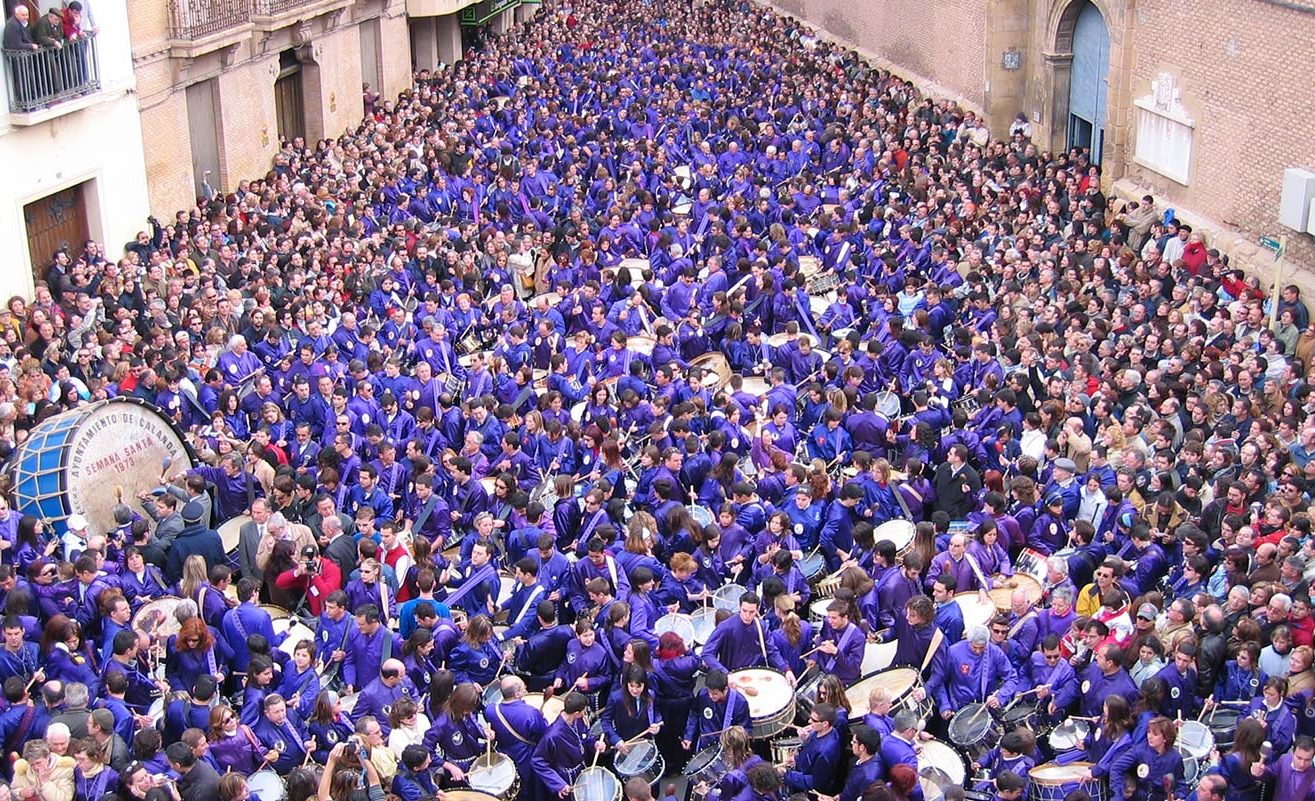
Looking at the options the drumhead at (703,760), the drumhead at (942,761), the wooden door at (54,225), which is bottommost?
the drumhead at (703,760)

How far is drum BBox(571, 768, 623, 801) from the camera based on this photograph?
32.3 feet

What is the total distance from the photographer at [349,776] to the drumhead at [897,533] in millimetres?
4608

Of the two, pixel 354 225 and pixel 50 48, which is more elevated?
pixel 50 48

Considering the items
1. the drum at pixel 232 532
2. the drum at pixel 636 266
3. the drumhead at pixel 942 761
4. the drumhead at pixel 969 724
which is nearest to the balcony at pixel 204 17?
the drum at pixel 636 266

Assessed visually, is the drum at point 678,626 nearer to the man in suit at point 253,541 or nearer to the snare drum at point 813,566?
the snare drum at point 813,566

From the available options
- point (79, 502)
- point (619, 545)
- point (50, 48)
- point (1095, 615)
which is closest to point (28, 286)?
point (50, 48)

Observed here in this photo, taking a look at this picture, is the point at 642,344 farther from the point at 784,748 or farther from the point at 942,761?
the point at 942,761

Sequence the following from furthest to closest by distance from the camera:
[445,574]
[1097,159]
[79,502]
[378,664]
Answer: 1. [1097,159]
2. [79,502]
3. [445,574]
4. [378,664]

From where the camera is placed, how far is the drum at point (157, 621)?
1134 centimetres

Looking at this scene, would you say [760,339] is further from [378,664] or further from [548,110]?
[548,110]

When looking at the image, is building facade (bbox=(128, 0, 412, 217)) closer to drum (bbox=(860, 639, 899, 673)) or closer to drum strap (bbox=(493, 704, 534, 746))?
drum strap (bbox=(493, 704, 534, 746))

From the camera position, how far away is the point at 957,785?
9.47 metres

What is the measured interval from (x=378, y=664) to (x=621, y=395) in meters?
4.99

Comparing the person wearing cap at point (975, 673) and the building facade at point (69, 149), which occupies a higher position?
the building facade at point (69, 149)
